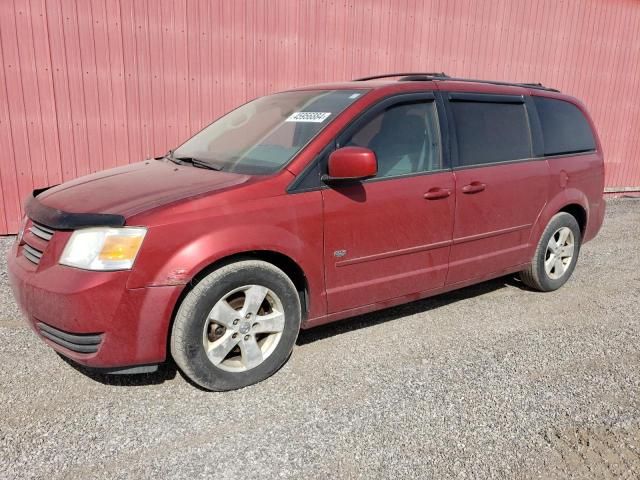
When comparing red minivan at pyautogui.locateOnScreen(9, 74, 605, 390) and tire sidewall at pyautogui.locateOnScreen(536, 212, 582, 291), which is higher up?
red minivan at pyautogui.locateOnScreen(9, 74, 605, 390)

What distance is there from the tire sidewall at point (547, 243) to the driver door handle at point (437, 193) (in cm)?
134

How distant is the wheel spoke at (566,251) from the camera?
4613 mm

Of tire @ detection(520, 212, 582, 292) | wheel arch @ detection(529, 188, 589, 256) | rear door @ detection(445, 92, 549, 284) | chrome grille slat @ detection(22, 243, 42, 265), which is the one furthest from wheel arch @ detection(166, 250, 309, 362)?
→ tire @ detection(520, 212, 582, 292)

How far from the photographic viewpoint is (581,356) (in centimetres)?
341

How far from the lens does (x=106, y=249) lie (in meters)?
2.51

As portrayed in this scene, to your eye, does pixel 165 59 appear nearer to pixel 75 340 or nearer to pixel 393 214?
pixel 393 214

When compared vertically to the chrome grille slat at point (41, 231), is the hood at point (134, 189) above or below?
above

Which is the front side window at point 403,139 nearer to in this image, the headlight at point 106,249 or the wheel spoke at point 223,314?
the wheel spoke at point 223,314

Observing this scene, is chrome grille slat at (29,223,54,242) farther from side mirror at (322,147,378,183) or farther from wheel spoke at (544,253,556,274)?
wheel spoke at (544,253,556,274)

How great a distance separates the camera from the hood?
2.69 m

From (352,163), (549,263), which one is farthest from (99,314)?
(549,263)

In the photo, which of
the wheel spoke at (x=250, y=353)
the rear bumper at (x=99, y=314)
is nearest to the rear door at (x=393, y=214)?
the wheel spoke at (x=250, y=353)

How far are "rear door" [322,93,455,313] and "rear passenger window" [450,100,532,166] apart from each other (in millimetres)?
240

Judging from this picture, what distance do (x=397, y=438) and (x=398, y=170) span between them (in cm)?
166
